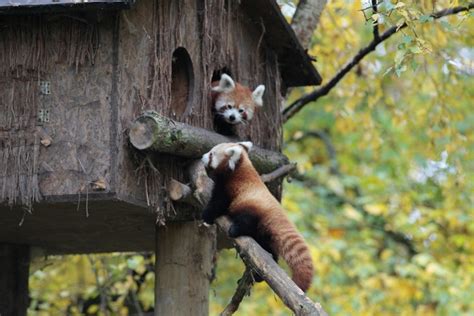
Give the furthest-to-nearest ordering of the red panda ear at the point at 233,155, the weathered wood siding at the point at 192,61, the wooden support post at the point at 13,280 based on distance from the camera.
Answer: the wooden support post at the point at 13,280 → the red panda ear at the point at 233,155 → the weathered wood siding at the point at 192,61

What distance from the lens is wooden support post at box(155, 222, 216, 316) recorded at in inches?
310

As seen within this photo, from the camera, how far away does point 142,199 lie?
696 cm

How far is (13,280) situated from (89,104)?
9.97 feet

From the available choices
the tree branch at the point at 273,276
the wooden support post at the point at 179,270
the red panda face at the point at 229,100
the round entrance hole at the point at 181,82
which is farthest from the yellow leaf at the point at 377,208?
the tree branch at the point at 273,276

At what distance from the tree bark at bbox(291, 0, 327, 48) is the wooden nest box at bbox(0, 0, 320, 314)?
2.01m

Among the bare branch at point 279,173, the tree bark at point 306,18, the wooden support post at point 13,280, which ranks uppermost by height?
the tree bark at point 306,18

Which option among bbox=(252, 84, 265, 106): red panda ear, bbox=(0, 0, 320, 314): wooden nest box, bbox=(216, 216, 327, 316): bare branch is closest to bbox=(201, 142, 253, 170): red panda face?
bbox=(0, 0, 320, 314): wooden nest box

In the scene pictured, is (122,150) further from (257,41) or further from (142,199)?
(257,41)

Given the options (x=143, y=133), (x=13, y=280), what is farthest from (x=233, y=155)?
(x=13, y=280)

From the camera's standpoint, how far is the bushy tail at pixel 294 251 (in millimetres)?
6184

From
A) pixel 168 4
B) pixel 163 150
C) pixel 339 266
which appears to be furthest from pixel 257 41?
pixel 339 266

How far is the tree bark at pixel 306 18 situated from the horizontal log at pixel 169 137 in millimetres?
2313

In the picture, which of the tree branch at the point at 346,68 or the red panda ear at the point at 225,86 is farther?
the tree branch at the point at 346,68

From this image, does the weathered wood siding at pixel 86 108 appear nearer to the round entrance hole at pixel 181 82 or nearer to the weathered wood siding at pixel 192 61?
the weathered wood siding at pixel 192 61
